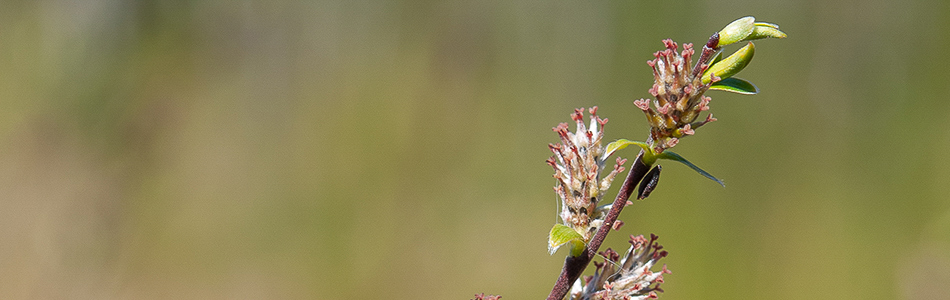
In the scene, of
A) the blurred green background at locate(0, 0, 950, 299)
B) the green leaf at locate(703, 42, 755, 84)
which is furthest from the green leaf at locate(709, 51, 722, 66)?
the blurred green background at locate(0, 0, 950, 299)

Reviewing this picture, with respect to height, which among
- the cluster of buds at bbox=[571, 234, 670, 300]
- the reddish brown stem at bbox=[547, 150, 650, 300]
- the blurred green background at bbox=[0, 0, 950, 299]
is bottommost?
the blurred green background at bbox=[0, 0, 950, 299]

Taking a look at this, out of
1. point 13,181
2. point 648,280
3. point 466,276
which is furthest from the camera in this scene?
point 466,276

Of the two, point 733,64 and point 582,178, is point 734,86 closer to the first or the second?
point 733,64

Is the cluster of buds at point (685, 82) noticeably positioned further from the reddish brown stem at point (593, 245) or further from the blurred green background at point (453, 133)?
the blurred green background at point (453, 133)

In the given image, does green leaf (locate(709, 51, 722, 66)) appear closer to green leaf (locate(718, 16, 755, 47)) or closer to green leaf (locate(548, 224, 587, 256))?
green leaf (locate(718, 16, 755, 47))

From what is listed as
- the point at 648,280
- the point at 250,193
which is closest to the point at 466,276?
the point at 250,193

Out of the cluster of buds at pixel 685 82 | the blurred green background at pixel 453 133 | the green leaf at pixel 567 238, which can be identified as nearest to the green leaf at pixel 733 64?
the cluster of buds at pixel 685 82

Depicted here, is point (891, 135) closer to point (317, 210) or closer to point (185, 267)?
point (317, 210)
